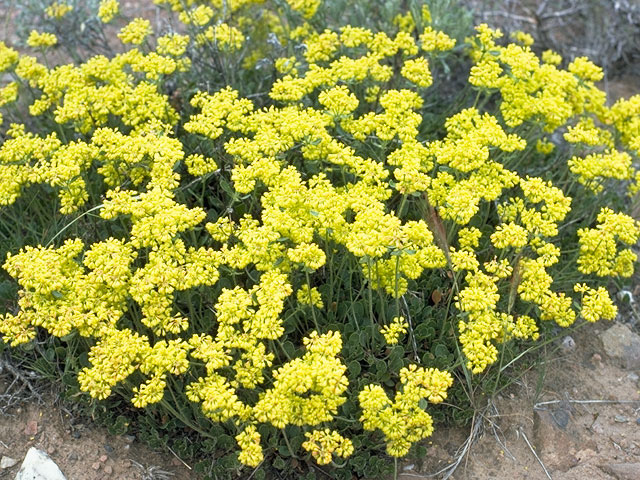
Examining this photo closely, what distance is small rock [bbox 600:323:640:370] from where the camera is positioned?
4.34 metres

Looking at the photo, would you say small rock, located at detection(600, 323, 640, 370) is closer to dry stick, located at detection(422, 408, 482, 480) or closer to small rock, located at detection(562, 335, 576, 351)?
small rock, located at detection(562, 335, 576, 351)

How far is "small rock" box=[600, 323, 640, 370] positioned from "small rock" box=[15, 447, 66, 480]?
3.22m

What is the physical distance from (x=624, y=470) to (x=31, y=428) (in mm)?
3086

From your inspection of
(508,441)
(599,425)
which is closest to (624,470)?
(599,425)

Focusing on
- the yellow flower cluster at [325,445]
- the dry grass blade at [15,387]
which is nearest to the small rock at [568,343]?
the yellow flower cluster at [325,445]

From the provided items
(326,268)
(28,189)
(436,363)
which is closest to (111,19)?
(28,189)

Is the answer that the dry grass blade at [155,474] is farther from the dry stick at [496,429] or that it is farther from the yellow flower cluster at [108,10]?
the yellow flower cluster at [108,10]

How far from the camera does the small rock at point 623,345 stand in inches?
171

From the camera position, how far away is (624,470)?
3.68 meters

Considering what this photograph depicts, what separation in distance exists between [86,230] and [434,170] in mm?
2096

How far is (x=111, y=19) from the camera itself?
16.3 feet

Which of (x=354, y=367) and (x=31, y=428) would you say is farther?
(x=31, y=428)

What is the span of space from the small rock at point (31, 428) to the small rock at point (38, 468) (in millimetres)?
170

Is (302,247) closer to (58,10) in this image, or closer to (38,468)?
(38,468)
